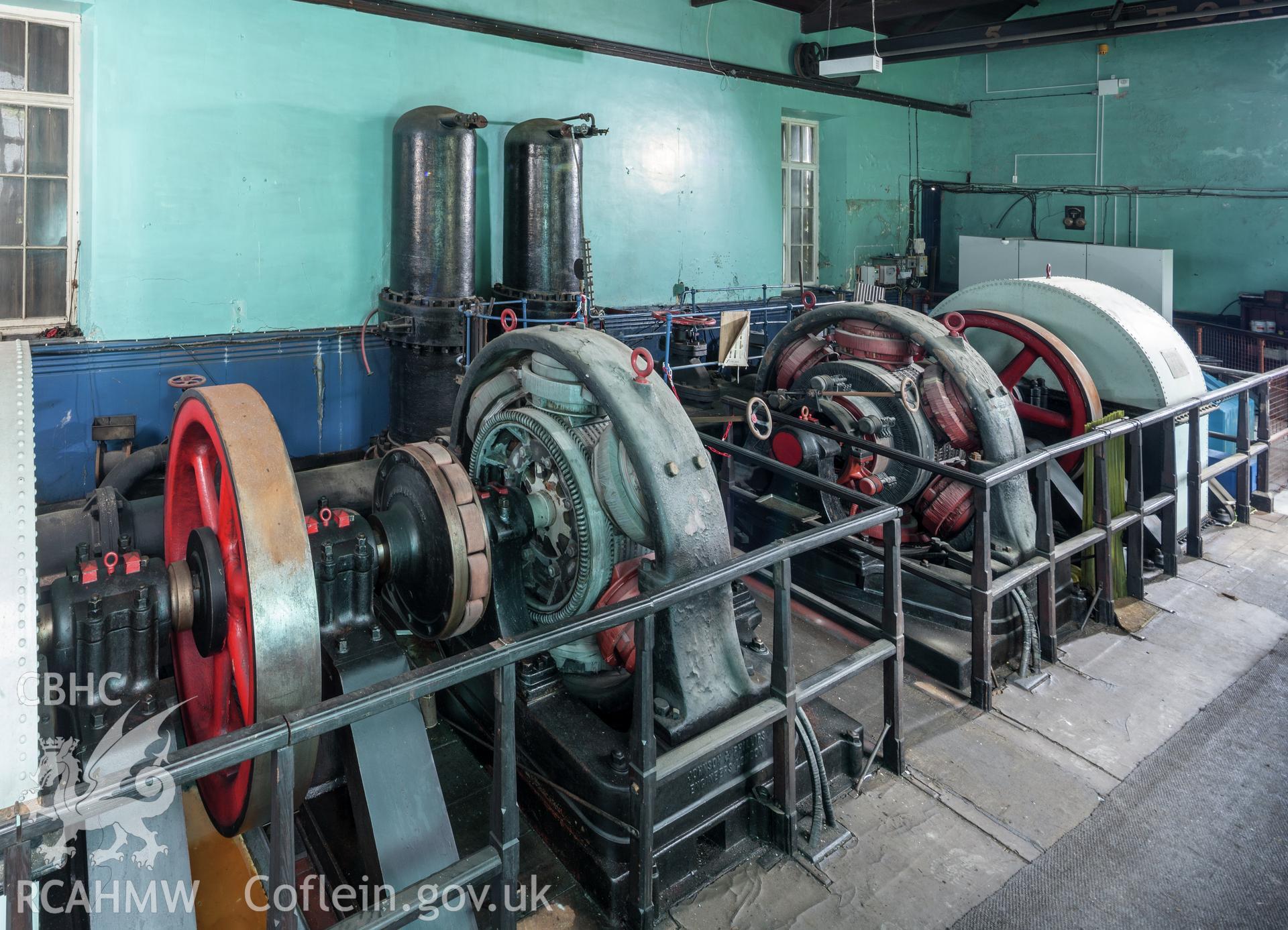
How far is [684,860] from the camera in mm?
1952

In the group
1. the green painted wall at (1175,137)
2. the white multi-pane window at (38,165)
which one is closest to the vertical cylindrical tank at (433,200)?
the white multi-pane window at (38,165)

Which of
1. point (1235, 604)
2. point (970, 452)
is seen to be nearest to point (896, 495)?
point (970, 452)

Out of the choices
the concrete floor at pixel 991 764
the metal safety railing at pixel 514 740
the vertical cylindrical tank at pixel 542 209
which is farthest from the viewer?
the vertical cylindrical tank at pixel 542 209

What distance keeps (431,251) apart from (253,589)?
3.78m

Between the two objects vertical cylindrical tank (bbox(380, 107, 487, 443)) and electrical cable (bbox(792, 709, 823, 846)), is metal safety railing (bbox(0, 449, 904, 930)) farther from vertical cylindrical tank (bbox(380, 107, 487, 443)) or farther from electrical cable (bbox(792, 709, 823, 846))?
vertical cylindrical tank (bbox(380, 107, 487, 443))

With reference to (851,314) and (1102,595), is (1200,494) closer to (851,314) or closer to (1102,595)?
(1102,595)

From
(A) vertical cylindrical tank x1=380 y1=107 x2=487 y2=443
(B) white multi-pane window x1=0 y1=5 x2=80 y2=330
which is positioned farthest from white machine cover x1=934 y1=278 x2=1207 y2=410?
(B) white multi-pane window x1=0 y1=5 x2=80 y2=330

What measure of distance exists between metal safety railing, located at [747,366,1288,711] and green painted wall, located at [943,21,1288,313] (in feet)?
16.7

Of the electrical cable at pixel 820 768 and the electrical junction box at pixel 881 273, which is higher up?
the electrical junction box at pixel 881 273

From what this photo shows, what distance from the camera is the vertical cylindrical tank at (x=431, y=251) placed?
4992 millimetres

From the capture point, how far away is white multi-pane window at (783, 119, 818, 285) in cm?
874

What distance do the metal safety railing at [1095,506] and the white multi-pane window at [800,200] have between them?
206 inches

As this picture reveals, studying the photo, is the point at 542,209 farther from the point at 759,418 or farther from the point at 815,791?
the point at 815,791

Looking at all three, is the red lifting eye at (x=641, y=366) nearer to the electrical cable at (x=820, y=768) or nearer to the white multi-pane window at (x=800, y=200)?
the electrical cable at (x=820, y=768)
